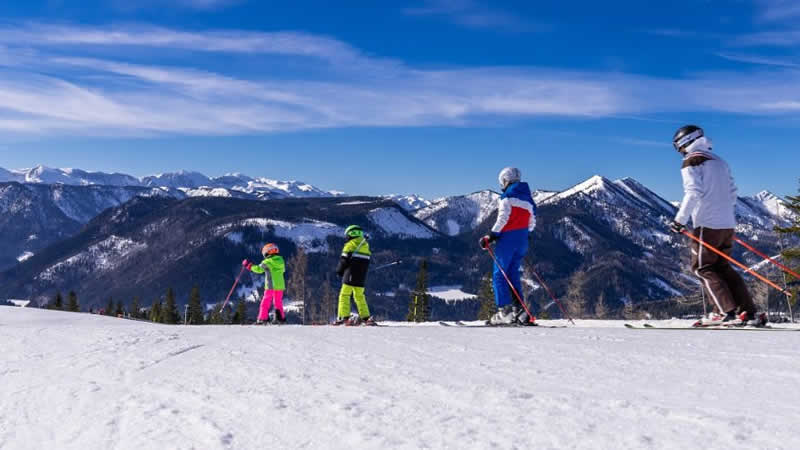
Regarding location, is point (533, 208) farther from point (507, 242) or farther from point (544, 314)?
point (544, 314)

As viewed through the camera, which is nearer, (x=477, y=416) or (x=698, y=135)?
(x=477, y=416)

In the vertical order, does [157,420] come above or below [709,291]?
below

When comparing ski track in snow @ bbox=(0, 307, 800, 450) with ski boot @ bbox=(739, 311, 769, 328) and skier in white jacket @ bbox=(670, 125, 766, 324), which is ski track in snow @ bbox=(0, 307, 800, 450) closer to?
ski boot @ bbox=(739, 311, 769, 328)

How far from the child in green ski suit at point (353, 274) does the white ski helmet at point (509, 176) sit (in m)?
2.95

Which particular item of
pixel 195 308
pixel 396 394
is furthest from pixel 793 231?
pixel 195 308

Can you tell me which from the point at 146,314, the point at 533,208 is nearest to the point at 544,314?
the point at 533,208

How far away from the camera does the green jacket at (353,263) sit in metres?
11.0

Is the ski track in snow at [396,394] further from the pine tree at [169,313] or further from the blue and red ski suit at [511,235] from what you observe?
the pine tree at [169,313]

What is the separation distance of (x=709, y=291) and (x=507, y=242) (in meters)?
2.88

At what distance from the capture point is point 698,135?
25.3 ft

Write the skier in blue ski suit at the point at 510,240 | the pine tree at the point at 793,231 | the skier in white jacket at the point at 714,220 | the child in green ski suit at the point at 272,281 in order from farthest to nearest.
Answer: the pine tree at the point at 793,231 → the child in green ski suit at the point at 272,281 → the skier in blue ski suit at the point at 510,240 → the skier in white jacket at the point at 714,220

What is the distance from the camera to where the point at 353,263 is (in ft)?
36.4

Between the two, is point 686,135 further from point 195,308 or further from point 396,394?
point 195,308

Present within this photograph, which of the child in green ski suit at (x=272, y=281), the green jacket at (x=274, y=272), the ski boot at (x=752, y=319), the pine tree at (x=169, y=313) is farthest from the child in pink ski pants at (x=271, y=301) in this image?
the pine tree at (x=169, y=313)
